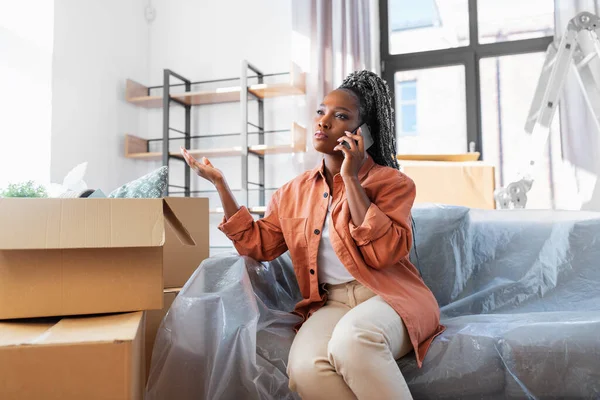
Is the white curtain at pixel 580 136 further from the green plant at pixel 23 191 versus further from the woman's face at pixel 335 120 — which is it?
the green plant at pixel 23 191

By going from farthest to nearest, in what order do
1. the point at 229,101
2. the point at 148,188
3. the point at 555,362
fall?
the point at 229,101
the point at 148,188
the point at 555,362

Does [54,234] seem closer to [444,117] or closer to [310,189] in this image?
[310,189]

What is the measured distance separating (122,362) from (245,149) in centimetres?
234

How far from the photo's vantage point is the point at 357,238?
42.9 inches

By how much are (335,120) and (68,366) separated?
744mm

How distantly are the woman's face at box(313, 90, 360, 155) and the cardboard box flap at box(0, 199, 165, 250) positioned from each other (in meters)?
0.42

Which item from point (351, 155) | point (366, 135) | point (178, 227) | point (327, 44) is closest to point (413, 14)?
point (327, 44)

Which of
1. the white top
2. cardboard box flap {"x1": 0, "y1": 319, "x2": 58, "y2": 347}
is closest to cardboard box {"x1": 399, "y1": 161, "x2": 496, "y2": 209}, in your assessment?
the white top

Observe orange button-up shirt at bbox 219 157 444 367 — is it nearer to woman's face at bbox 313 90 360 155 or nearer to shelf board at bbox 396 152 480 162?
woman's face at bbox 313 90 360 155

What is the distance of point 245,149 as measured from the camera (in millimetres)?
3102

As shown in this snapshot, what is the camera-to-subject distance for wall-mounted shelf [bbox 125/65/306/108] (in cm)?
307

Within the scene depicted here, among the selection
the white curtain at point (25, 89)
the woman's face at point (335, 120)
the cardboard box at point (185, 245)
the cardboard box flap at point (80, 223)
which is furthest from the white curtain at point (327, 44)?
the cardboard box flap at point (80, 223)

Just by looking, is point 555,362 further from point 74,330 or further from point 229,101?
point 229,101

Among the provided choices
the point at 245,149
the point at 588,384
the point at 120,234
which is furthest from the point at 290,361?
the point at 245,149
